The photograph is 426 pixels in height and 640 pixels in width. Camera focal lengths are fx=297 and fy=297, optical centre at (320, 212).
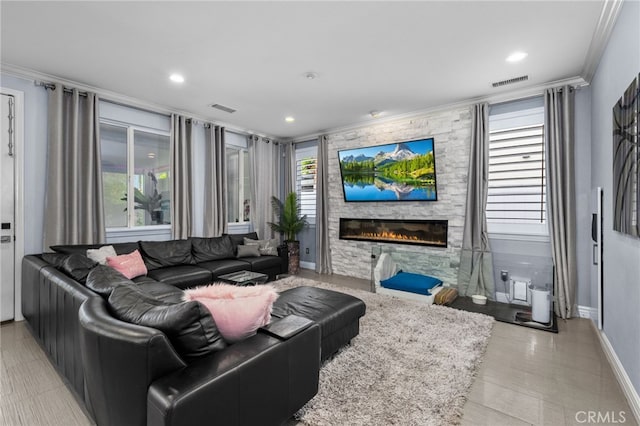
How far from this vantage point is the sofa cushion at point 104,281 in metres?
1.81

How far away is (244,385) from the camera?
1354mm

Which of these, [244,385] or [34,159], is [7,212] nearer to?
[34,159]

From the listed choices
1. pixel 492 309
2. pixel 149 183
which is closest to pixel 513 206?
pixel 492 309

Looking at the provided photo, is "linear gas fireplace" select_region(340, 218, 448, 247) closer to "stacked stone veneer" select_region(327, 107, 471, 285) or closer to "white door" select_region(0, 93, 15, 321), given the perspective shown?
"stacked stone veneer" select_region(327, 107, 471, 285)

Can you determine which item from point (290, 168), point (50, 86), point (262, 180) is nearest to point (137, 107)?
point (50, 86)

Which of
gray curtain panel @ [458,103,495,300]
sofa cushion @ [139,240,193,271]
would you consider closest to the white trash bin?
gray curtain panel @ [458,103,495,300]

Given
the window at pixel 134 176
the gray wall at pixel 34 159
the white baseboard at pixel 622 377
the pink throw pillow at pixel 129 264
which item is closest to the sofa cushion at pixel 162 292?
the pink throw pillow at pixel 129 264

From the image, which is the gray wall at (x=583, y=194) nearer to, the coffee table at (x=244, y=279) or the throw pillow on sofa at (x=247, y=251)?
the coffee table at (x=244, y=279)

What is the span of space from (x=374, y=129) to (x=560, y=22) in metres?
2.95

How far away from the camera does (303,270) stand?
6.14 m

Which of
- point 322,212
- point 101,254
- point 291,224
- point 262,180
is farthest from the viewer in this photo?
point 262,180

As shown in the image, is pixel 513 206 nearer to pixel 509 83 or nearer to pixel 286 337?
pixel 509 83

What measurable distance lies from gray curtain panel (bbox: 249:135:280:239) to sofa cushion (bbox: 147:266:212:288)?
6.91ft

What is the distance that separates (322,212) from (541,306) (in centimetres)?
368
